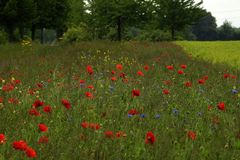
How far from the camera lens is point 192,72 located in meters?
11.0

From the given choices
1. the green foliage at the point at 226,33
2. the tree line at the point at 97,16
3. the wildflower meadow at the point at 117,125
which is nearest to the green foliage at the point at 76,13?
the tree line at the point at 97,16

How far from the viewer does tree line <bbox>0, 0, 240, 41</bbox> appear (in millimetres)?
34000

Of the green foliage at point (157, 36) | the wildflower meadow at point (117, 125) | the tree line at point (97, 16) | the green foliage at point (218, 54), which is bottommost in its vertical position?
the green foliage at point (218, 54)

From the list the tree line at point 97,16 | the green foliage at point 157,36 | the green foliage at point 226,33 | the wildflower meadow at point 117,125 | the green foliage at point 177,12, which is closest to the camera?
the wildflower meadow at point 117,125

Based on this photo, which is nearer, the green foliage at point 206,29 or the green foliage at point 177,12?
the green foliage at point 177,12

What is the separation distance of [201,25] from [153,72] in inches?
3988

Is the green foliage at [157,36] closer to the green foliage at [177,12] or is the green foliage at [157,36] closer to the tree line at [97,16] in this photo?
the tree line at [97,16]

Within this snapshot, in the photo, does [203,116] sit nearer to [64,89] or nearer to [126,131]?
[126,131]

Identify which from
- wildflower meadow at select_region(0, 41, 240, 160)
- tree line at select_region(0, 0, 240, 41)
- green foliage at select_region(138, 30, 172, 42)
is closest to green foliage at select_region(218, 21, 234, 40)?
tree line at select_region(0, 0, 240, 41)

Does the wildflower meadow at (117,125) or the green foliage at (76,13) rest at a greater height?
the green foliage at (76,13)

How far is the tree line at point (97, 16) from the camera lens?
34000 millimetres

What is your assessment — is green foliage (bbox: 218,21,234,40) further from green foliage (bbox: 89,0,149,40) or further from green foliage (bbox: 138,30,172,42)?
green foliage (bbox: 89,0,149,40)

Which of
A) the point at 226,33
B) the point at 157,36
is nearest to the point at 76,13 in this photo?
the point at 157,36

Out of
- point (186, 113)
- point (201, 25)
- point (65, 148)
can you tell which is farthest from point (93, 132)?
point (201, 25)
